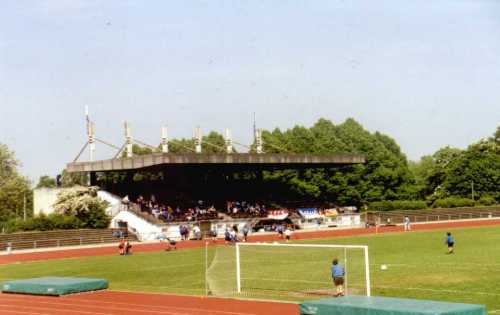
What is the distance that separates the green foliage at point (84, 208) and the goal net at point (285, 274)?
32.1 m

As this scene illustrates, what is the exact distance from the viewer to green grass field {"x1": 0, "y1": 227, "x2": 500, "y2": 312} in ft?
96.4

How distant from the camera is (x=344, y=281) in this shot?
1118 inches

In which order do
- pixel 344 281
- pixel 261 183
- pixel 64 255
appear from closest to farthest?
pixel 344 281 < pixel 64 255 < pixel 261 183

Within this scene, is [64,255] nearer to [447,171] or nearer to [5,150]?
[5,150]

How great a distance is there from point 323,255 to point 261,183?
163 ft

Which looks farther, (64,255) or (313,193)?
(313,193)

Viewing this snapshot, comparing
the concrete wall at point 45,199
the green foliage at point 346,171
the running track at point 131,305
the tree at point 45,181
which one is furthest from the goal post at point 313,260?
the tree at point 45,181

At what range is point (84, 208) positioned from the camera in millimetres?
73812

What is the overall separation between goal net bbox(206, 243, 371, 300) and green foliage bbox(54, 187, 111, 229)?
32070 millimetres

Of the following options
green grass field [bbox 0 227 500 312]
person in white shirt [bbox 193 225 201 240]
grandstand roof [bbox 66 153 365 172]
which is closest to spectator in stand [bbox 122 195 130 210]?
grandstand roof [bbox 66 153 365 172]

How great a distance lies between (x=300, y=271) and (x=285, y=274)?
3.39 feet

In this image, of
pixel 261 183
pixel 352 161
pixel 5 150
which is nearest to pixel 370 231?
pixel 352 161

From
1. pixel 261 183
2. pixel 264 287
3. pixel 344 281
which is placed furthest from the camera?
pixel 261 183

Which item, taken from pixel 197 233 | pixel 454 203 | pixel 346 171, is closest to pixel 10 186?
pixel 197 233
